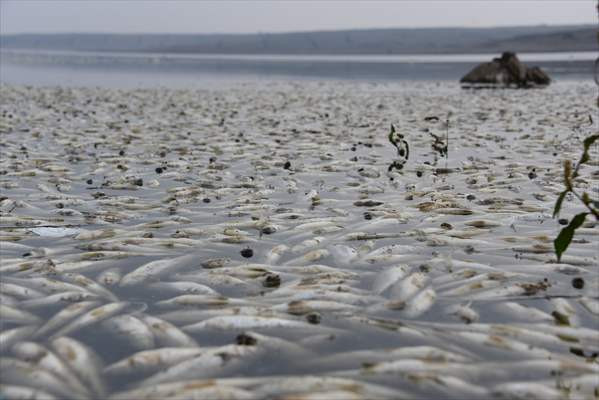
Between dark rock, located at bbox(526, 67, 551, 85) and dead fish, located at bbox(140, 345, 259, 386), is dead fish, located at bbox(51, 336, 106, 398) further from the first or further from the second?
dark rock, located at bbox(526, 67, 551, 85)

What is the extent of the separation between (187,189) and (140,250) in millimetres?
2925

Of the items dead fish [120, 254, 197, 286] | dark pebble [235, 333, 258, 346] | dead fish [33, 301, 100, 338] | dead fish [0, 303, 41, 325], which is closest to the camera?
dark pebble [235, 333, 258, 346]

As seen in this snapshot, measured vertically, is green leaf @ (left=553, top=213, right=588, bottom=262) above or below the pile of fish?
above

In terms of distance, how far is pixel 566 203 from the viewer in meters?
8.94

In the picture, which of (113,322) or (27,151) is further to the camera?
(27,151)

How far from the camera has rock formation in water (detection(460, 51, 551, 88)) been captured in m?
38.6

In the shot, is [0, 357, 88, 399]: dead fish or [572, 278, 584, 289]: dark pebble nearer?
[0, 357, 88, 399]: dead fish

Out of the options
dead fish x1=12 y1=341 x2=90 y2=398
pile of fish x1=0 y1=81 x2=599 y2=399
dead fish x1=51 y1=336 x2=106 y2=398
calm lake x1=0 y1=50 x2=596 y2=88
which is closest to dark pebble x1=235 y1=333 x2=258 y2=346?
pile of fish x1=0 y1=81 x2=599 y2=399

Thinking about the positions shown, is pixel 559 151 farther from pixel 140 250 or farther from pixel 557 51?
pixel 557 51

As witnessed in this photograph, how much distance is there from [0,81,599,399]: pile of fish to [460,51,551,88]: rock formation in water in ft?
88.8

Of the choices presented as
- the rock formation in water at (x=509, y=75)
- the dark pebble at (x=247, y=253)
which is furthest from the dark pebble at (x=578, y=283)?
the rock formation in water at (x=509, y=75)

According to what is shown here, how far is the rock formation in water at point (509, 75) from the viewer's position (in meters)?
38.6

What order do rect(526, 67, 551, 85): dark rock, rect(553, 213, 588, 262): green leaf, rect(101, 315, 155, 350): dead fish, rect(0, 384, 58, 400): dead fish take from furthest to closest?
1. rect(526, 67, 551, 85): dark rock
2. rect(553, 213, 588, 262): green leaf
3. rect(101, 315, 155, 350): dead fish
4. rect(0, 384, 58, 400): dead fish

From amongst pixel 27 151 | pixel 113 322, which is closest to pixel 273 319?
pixel 113 322
